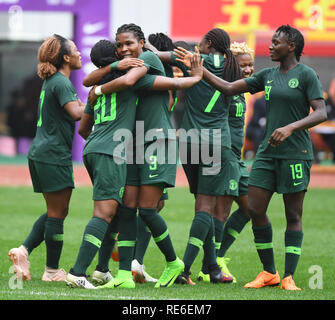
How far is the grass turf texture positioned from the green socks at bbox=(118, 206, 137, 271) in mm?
284

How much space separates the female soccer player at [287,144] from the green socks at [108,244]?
4.07 ft

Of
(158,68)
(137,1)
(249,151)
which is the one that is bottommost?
(249,151)

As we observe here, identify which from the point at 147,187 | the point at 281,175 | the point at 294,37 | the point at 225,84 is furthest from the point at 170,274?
the point at 294,37

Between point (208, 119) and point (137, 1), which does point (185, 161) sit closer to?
point (208, 119)

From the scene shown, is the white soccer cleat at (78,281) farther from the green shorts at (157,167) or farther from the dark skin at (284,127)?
the dark skin at (284,127)

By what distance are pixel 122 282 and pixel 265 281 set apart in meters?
1.35

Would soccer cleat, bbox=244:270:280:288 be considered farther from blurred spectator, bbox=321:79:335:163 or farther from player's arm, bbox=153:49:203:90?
blurred spectator, bbox=321:79:335:163

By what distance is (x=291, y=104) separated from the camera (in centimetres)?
709

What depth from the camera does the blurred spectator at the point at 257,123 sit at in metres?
24.0

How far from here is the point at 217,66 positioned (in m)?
7.71

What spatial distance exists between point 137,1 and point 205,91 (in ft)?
58.3

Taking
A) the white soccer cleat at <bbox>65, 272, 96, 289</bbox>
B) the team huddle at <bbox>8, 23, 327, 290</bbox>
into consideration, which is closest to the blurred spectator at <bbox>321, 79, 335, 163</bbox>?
the team huddle at <bbox>8, 23, 327, 290</bbox>

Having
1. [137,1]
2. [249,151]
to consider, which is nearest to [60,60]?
[137,1]

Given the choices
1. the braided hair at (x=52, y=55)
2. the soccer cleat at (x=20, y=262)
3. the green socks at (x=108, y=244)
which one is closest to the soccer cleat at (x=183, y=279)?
the green socks at (x=108, y=244)
